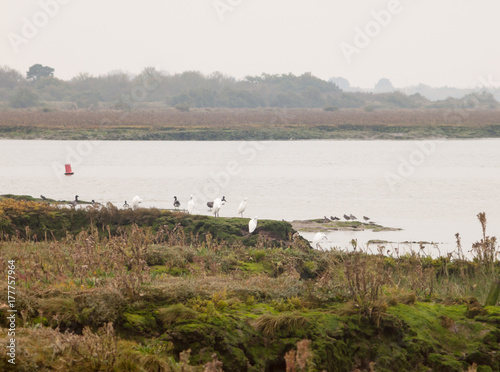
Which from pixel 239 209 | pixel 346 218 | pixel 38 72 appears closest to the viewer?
pixel 239 209

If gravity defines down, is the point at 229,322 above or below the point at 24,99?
below

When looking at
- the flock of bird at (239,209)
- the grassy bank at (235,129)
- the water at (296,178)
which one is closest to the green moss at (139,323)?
the flock of bird at (239,209)

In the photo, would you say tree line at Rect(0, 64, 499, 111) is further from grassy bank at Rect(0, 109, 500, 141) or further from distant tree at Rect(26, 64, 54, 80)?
grassy bank at Rect(0, 109, 500, 141)

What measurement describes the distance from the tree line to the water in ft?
154

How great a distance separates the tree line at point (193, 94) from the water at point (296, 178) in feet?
154

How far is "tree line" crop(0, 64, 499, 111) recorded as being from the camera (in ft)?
383

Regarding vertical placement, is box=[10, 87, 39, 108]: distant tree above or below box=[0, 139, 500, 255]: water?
above

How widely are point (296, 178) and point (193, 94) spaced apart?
274 feet

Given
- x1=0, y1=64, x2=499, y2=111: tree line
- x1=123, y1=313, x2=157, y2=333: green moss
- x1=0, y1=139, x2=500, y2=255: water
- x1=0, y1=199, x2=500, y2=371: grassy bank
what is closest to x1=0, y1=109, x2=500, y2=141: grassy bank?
x1=0, y1=139, x2=500, y2=255: water

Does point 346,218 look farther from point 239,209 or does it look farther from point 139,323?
point 139,323

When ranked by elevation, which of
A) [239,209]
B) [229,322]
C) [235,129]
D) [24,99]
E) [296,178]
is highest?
[24,99]

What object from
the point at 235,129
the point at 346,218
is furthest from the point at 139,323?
the point at 235,129

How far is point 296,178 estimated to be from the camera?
3741 centimetres

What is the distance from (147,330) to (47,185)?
2667cm
